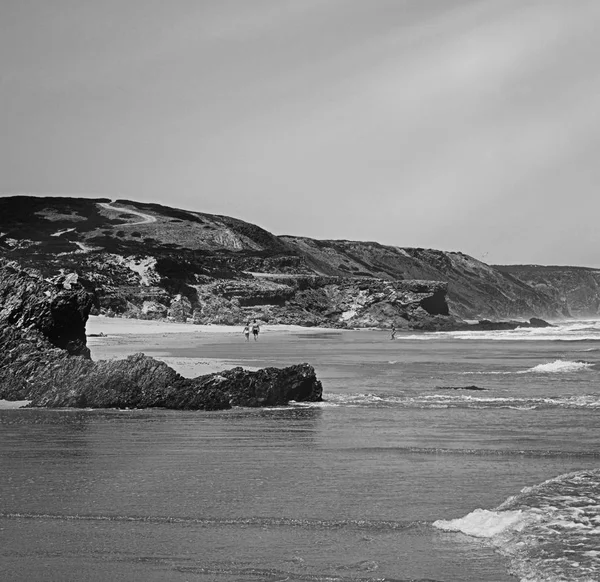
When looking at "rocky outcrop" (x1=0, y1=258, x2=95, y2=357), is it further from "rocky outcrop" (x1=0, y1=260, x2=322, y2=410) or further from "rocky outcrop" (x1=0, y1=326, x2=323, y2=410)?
"rocky outcrop" (x1=0, y1=326, x2=323, y2=410)

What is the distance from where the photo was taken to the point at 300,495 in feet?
29.9

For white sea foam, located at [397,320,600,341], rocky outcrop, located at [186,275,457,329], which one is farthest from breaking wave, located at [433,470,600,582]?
rocky outcrop, located at [186,275,457,329]

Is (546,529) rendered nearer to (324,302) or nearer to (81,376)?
(81,376)

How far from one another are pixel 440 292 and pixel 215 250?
104 feet

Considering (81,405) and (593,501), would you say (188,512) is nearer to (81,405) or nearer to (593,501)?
(593,501)

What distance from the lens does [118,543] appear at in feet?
24.1

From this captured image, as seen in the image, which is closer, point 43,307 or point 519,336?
point 43,307

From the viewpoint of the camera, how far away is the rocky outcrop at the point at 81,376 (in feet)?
55.3

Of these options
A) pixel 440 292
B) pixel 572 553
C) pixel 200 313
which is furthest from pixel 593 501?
pixel 440 292

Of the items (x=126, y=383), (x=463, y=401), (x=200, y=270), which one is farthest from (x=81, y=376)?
(x=200, y=270)

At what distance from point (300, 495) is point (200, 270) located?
89.4 meters

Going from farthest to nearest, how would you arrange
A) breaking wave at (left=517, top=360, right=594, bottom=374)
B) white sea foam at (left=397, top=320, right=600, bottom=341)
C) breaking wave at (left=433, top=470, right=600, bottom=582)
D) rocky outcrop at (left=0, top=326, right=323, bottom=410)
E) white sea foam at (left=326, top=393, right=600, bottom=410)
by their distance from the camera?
white sea foam at (left=397, top=320, right=600, bottom=341) → breaking wave at (left=517, top=360, right=594, bottom=374) → white sea foam at (left=326, top=393, right=600, bottom=410) → rocky outcrop at (left=0, top=326, right=323, bottom=410) → breaking wave at (left=433, top=470, right=600, bottom=582)

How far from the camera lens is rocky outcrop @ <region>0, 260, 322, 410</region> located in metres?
16.9

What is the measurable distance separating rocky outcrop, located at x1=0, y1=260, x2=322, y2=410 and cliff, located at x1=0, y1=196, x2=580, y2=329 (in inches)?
1868
